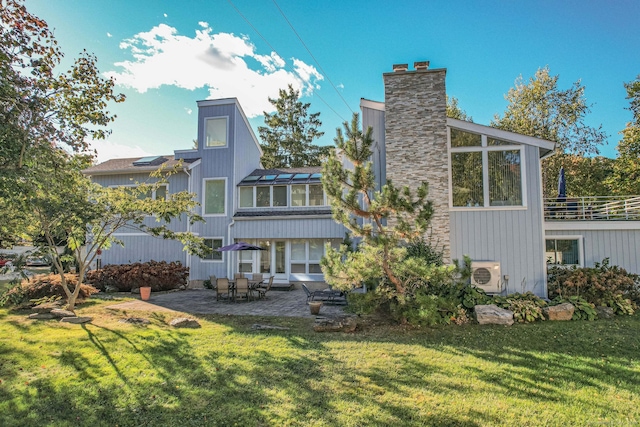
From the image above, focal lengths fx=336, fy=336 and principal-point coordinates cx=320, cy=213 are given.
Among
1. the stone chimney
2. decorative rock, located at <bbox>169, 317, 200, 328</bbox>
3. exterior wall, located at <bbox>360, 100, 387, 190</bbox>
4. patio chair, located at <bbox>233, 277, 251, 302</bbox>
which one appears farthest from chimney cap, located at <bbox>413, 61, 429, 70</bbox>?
decorative rock, located at <bbox>169, 317, 200, 328</bbox>

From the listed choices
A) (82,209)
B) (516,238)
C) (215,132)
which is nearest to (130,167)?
(215,132)

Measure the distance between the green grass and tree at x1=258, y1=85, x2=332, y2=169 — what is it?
27.0 m

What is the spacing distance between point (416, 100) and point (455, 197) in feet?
10.8

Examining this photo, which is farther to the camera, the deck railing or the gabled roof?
the deck railing

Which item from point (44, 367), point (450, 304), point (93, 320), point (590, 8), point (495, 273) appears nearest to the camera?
point (44, 367)

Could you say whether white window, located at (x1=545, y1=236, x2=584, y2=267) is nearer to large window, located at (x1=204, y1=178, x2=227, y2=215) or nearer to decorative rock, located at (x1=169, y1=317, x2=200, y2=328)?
decorative rock, located at (x1=169, y1=317, x2=200, y2=328)

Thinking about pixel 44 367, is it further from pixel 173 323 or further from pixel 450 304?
pixel 450 304

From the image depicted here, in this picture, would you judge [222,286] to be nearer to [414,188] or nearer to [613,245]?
[414,188]

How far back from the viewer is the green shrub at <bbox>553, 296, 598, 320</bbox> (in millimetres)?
8172

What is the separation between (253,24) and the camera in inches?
400

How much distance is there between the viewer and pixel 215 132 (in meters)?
17.4

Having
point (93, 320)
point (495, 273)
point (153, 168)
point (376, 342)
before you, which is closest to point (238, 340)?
point (376, 342)

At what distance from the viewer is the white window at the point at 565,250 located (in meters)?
12.6

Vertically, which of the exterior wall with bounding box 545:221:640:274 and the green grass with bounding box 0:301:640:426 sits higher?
the exterior wall with bounding box 545:221:640:274
